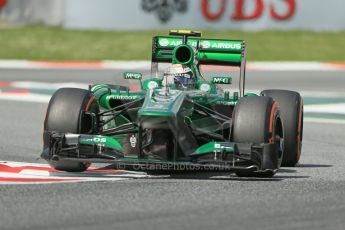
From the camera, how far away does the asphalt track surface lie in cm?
678

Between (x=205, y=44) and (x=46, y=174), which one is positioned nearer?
(x=46, y=174)

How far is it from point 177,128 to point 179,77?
1.41 metres

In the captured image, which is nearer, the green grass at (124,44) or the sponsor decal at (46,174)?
the sponsor decal at (46,174)

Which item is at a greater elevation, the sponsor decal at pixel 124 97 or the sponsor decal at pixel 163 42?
the sponsor decal at pixel 163 42

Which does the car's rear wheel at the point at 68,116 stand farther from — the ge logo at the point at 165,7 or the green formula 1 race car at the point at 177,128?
the ge logo at the point at 165,7

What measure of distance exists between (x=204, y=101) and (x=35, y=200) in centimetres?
259

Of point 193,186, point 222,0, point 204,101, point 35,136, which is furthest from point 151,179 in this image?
point 222,0

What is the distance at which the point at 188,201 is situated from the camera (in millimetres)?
7621

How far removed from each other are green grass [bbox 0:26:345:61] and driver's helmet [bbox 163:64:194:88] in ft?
44.4

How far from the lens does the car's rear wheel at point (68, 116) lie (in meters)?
9.07

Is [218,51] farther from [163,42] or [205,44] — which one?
[163,42]

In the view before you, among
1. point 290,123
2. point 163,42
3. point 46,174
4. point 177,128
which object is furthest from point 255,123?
point 163,42

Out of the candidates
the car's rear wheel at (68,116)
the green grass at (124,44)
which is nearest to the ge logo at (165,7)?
the green grass at (124,44)

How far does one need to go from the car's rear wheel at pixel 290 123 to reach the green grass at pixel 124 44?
43.9ft
